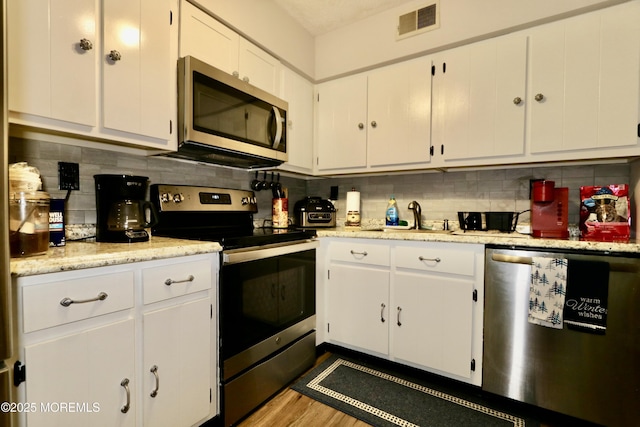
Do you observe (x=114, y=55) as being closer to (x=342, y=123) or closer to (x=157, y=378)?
(x=157, y=378)

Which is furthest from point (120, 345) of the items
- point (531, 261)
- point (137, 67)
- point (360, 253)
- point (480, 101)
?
point (480, 101)

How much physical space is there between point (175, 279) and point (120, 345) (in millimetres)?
286

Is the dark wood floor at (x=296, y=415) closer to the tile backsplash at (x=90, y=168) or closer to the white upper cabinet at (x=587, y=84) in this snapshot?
the tile backsplash at (x=90, y=168)

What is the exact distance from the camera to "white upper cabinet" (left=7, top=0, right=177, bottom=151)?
106 cm

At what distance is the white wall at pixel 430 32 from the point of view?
174 cm

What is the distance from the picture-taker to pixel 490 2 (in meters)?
1.87

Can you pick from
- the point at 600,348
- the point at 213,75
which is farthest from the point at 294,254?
the point at 600,348

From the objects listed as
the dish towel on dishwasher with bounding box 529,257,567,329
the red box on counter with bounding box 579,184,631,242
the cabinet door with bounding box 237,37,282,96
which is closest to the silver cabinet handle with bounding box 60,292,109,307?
the cabinet door with bounding box 237,37,282,96

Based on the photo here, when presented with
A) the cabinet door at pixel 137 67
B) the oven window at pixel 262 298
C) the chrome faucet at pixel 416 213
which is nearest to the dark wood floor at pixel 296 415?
the oven window at pixel 262 298

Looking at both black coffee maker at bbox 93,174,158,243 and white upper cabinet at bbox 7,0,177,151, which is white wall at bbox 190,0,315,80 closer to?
white upper cabinet at bbox 7,0,177,151

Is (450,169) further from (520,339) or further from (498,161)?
(520,339)

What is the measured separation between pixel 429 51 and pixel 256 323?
6.84 feet

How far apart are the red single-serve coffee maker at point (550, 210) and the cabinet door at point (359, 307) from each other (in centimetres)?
92

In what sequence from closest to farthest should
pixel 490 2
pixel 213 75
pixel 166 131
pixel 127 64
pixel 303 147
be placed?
pixel 127 64
pixel 166 131
pixel 213 75
pixel 490 2
pixel 303 147
